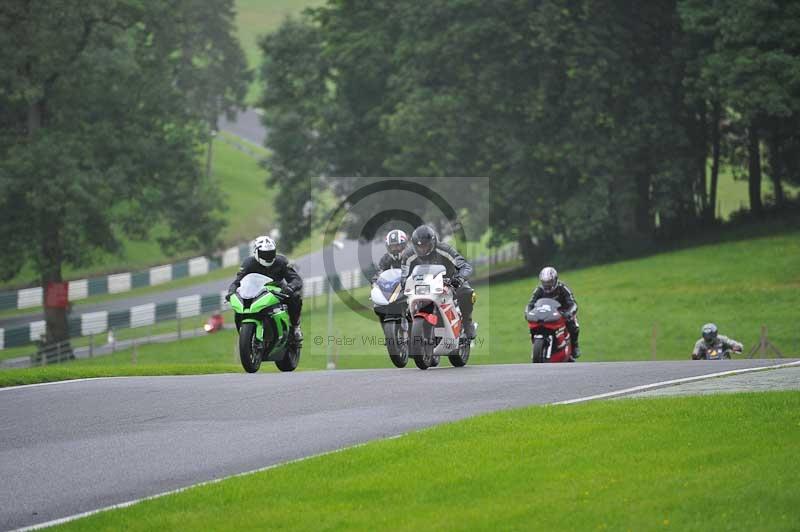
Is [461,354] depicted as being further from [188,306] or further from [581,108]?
[188,306]

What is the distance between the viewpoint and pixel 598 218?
161ft

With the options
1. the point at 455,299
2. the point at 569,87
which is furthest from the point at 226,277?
the point at 455,299

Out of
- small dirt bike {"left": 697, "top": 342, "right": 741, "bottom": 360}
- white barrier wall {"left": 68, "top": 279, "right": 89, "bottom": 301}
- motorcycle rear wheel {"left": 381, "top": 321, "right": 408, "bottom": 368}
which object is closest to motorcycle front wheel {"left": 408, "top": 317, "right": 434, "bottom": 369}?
motorcycle rear wheel {"left": 381, "top": 321, "right": 408, "bottom": 368}

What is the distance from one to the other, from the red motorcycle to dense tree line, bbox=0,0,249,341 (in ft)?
78.1

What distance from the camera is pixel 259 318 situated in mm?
19219

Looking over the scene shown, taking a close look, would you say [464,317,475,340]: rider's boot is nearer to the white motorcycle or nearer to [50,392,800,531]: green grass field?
the white motorcycle

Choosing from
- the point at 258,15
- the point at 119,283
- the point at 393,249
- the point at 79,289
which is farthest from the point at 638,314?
the point at 258,15

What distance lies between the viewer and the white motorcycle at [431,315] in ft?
60.0

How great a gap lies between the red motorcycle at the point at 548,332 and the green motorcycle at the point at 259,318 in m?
4.90

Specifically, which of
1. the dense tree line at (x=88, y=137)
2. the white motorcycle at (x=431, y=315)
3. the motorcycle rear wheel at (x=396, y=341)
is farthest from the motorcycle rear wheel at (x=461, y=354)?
the dense tree line at (x=88, y=137)

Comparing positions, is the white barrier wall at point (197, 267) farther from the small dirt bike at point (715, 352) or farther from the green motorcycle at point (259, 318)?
the green motorcycle at point (259, 318)

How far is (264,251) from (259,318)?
37.7 inches

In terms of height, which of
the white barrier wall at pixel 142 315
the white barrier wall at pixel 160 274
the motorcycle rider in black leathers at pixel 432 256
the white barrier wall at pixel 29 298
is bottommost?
the motorcycle rider in black leathers at pixel 432 256

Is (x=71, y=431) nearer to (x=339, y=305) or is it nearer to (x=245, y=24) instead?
(x=339, y=305)
